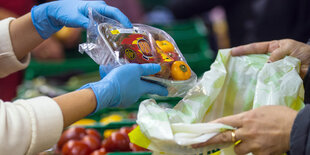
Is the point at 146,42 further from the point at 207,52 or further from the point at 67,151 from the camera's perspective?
the point at 207,52

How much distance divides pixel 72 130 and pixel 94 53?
79cm

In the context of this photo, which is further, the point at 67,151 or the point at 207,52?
the point at 207,52

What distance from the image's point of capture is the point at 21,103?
4.23 feet

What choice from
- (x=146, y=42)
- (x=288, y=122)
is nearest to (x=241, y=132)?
(x=288, y=122)

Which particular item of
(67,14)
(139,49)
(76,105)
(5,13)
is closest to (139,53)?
(139,49)

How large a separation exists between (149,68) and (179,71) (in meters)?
0.12

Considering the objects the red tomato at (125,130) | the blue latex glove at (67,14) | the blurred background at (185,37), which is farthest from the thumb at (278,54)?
the blurred background at (185,37)

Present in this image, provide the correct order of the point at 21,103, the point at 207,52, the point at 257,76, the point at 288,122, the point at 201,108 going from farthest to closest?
1. the point at 207,52
2. the point at 257,76
3. the point at 201,108
4. the point at 21,103
5. the point at 288,122

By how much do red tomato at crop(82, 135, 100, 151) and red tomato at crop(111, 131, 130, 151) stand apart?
0.44 feet

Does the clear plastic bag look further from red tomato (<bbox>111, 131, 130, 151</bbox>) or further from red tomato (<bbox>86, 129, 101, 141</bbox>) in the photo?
red tomato (<bbox>86, 129, 101, 141</bbox>)

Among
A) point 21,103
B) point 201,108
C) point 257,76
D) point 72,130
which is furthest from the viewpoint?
point 72,130

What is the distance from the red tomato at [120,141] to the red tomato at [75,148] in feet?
0.52

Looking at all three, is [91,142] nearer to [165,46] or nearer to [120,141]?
[120,141]

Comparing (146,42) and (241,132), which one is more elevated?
(146,42)
